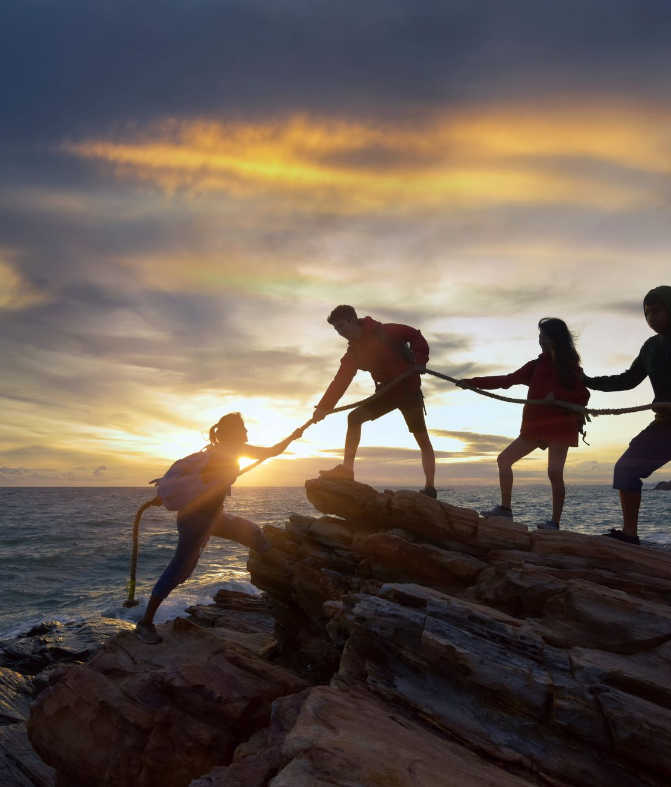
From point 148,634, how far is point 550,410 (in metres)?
7.73

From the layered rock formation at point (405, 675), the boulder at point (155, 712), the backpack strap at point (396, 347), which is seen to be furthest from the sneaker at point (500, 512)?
the boulder at point (155, 712)

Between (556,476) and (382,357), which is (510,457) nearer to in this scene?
(556,476)

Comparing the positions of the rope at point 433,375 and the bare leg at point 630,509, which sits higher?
the rope at point 433,375

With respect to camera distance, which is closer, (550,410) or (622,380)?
(622,380)

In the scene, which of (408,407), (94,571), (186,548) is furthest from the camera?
(94,571)

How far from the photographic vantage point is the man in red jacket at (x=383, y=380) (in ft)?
30.8

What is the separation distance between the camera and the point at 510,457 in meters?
8.98

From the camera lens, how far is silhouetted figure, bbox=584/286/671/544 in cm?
704

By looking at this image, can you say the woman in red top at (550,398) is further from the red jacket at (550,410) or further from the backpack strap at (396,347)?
the backpack strap at (396,347)

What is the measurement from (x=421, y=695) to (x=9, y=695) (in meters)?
10.8

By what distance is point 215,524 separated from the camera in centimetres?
824

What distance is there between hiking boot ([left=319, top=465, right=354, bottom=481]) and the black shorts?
113cm

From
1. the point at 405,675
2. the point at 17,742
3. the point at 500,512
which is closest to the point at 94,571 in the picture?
the point at 17,742

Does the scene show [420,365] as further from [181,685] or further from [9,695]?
[9,695]
